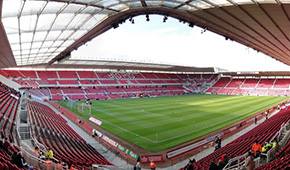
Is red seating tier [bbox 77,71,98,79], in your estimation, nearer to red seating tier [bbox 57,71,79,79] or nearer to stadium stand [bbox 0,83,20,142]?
red seating tier [bbox 57,71,79,79]

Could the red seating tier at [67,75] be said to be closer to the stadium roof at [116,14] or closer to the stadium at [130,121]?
the stadium at [130,121]

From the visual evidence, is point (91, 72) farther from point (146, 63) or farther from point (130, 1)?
point (130, 1)

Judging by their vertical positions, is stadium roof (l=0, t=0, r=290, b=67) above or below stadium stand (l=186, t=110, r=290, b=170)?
above

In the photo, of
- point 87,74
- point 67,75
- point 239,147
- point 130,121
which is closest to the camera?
point 239,147

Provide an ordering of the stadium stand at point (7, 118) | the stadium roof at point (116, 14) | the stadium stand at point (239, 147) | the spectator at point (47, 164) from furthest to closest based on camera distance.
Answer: the stadium stand at point (239, 147) < the stadium stand at point (7, 118) < the stadium roof at point (116, 14) < the spectator at point (47, 164)

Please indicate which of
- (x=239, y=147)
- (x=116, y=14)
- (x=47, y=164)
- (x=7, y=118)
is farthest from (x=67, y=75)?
(x=47, y=164)

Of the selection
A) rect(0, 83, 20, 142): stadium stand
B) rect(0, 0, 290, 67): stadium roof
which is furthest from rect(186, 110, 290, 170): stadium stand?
rect(0, 83, 20, 142): stadium stand

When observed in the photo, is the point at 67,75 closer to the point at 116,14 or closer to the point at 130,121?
the point at 130,121

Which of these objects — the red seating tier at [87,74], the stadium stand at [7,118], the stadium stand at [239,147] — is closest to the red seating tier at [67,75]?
the red seating tier at [87,74]

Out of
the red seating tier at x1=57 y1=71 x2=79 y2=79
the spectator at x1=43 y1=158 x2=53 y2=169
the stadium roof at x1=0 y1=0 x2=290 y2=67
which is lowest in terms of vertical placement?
the spectator at x1=43 y1=158 x2=53 y2=169

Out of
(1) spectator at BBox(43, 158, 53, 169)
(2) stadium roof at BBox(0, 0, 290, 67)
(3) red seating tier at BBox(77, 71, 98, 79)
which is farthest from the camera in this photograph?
(3) red seating tier at BBox(77, 71, 98, 79)

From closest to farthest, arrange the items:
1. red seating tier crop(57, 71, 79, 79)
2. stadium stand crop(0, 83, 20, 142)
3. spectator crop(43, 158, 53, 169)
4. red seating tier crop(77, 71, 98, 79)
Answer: spectator crop(43, 158, 53, 169), stadium stand crop(0, 83, 20, 142), red seating tier crop(57, 71, 79, 79), red seating tier crop(77, 71, 98, 79)

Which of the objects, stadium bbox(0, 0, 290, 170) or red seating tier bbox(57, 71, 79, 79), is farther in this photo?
red seating tier bbox(57, 71, 79, 79)

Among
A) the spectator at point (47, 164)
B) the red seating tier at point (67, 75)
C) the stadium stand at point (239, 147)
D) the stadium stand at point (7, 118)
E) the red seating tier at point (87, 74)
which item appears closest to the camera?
the spectator at point (47, 164)
